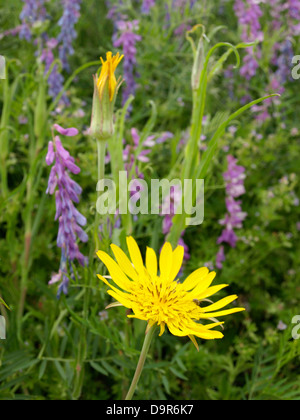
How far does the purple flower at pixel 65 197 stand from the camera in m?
0.73

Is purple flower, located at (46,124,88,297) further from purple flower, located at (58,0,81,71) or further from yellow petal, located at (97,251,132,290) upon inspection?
purple flower, located at (58,0,81,71)

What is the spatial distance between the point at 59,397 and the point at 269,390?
1.26ft

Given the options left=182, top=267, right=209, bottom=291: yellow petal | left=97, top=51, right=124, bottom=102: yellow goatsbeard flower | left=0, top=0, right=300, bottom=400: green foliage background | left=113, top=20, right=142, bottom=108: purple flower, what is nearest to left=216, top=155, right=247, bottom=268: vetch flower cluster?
left=0, top=0, right=300, bottom=400: green foliage background

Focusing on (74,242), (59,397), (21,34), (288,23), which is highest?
(288,23)

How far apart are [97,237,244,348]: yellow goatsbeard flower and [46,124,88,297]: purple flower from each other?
0.13m

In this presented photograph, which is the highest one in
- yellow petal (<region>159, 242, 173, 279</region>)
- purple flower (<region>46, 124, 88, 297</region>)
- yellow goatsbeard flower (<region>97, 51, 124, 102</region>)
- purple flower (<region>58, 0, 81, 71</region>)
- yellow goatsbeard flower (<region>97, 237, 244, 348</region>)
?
purple flower (<region>58, 0, 81, 71</region>)

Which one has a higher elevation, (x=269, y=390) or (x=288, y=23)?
(x=288, y=23)

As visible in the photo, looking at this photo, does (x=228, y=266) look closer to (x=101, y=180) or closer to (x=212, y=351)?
(x=212, y=351)

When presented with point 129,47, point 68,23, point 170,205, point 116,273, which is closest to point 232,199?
point 170,205

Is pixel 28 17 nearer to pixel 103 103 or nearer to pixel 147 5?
pixel 147 5

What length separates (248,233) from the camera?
1.20m

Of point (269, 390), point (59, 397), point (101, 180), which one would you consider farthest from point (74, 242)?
point (269, 390)

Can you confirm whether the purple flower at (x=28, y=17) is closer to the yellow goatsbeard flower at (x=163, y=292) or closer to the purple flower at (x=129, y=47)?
the purple flower at (x=129, y=47)

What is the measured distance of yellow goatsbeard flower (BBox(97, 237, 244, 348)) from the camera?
0.59 meters
